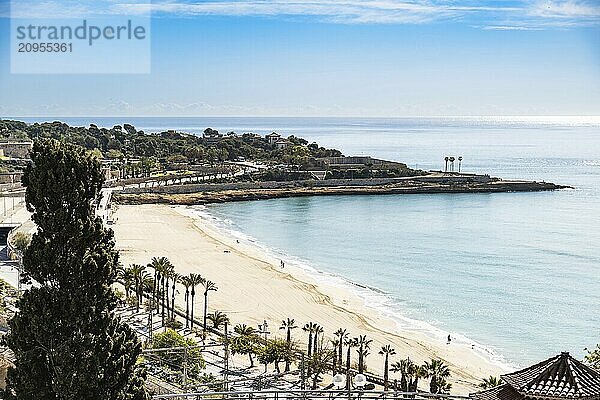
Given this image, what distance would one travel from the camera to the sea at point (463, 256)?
26.9 metres

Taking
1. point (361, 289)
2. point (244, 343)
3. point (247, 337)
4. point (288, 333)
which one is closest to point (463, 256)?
point (361, 289)

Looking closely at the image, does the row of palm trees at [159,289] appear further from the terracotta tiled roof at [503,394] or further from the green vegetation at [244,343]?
the terracotta tiled roof at [503,394]

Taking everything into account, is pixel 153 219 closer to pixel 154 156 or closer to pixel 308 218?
pixel 308 218

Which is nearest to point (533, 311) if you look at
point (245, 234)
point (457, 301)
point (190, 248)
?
point (457, 301)

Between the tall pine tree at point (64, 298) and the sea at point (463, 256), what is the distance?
16291 millimetres

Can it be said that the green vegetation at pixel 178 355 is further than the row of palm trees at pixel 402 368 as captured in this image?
No

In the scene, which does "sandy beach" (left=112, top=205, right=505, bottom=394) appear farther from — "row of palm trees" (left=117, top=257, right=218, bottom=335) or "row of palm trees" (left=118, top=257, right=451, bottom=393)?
"row of palm trees" (left=117, top=257, right=218, bottom=335)

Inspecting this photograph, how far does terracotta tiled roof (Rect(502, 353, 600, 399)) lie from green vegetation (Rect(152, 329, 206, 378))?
972 cm

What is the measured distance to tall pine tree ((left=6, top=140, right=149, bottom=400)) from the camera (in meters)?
8.82

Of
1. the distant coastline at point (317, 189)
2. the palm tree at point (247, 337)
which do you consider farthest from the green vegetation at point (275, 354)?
the distant coastline at point (317, 189)

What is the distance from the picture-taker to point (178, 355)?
1714cm

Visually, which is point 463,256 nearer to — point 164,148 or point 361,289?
point 361,289

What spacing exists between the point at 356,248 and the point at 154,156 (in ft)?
157

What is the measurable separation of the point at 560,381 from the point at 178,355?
11695 millimetres
